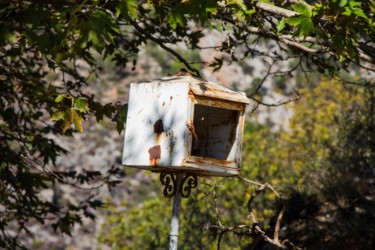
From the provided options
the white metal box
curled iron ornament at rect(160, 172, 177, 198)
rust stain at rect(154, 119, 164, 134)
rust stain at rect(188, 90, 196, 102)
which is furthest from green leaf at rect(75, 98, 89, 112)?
rust stain at rect(188, 90, 196, 102)

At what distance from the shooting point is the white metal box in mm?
4383

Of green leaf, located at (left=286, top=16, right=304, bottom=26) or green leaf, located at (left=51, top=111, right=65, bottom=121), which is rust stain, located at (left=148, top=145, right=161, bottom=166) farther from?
green leaf, located at (left=286, top=16, right=304, bottom=26)

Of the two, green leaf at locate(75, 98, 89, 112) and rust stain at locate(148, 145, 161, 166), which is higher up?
green leaf at locate(75, 98, 89, 112)

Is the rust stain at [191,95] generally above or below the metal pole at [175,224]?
above

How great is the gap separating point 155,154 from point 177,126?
0.74 ft

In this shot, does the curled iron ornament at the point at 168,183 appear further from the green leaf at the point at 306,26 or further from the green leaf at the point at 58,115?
the green leaf at the point at 306,26

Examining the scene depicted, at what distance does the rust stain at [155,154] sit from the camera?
4.45 metres

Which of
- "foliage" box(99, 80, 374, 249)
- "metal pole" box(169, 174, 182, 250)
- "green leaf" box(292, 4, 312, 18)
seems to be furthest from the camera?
"foliage" box(99, 80, 374, 249)

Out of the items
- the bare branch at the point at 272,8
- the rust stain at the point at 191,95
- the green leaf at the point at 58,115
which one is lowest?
the green leaf at the point at 58,115

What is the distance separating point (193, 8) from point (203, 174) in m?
1.04

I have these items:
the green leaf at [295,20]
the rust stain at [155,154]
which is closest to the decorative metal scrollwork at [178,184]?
the rust stain at [155,154]

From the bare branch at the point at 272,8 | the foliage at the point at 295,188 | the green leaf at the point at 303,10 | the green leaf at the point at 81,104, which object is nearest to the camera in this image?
the green leaf at the point at 303,10

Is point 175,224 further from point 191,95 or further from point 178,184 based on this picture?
point 191,95

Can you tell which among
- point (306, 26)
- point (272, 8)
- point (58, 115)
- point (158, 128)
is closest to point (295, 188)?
point (272, 8)
